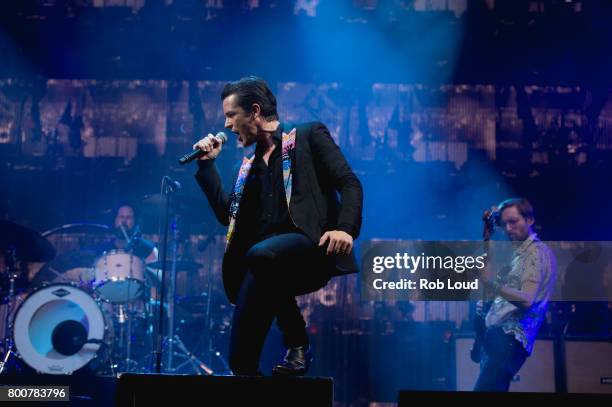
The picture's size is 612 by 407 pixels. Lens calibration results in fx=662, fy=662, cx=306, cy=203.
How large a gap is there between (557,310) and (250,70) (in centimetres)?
475

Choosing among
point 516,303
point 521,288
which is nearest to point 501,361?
point 516,303

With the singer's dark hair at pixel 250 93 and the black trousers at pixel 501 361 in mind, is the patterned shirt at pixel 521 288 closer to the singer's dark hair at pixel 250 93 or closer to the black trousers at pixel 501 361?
the black trousers at pixel 501 361

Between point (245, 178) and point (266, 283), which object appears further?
point (245, 178)

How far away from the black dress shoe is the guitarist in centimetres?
172

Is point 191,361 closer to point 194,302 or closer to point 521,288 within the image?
point 194,302

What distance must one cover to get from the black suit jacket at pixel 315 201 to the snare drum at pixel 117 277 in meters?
3.83

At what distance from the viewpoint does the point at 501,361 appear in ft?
14.0

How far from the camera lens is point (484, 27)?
7816 mm

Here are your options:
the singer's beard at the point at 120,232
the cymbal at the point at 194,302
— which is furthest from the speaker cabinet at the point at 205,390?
the singer's beard at the point at 120,232

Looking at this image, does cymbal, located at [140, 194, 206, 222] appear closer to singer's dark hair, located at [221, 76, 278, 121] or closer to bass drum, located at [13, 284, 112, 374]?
bass drum, located at [13, 284, 112, 374]

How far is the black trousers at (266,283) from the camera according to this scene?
270 cm

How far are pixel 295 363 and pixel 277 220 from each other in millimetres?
622

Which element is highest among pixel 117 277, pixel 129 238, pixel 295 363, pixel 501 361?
pixel 129 238

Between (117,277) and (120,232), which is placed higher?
(120,232)
